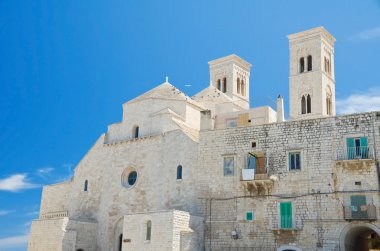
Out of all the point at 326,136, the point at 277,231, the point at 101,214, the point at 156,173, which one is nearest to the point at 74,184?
the point at 101,214

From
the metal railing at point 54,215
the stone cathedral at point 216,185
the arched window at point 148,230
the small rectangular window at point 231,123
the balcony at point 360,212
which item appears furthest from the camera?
the small rectangular window at point 231,123

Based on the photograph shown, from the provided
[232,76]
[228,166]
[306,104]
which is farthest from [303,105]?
[228,166]

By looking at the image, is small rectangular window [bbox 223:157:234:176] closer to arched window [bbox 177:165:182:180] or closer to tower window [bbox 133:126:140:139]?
arched window [bbox 177:165:182:180]

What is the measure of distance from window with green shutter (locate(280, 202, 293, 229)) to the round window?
10472mm

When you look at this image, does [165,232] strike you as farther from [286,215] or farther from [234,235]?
[286,215]

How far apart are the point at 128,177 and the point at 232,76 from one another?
77.7 feet

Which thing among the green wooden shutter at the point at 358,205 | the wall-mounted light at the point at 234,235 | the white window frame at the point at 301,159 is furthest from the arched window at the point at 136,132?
the green wooden shutter at the point at 358,205

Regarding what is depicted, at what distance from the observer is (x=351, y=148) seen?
79.2ft

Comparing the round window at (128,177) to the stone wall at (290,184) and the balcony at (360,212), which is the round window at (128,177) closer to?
the stone wall at (290,184)

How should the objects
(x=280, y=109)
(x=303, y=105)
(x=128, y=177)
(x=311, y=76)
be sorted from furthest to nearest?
1. (x=311, y=76)
2. (x=303, y=105)
3. (x=128, y=177)
4. (x=280, y=109)

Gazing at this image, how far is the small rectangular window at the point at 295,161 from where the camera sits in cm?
2532

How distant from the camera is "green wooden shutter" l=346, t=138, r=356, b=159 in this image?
24016 mm

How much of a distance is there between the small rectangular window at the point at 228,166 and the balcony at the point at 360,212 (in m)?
6.40

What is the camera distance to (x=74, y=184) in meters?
34.9
